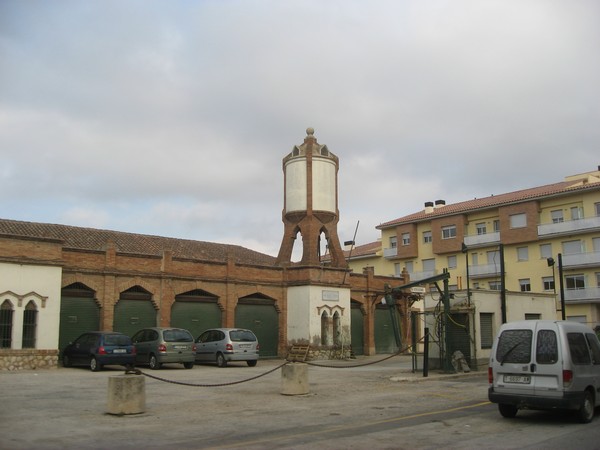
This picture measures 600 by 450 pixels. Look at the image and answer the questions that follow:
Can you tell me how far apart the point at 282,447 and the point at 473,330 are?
46.4 feet

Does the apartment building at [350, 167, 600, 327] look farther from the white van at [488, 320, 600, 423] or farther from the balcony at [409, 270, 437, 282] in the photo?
the white van at [488, 320, 600, 423]

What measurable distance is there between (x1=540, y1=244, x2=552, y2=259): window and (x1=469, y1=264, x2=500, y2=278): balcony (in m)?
3.75

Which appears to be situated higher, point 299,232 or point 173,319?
point 299,232

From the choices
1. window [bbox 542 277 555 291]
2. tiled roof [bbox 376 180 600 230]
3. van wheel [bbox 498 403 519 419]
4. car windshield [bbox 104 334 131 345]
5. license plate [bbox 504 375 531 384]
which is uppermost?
tiled roof [bbox 376 180 600 230]

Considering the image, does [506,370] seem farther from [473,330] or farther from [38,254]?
[38,254]

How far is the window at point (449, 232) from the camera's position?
184 feet

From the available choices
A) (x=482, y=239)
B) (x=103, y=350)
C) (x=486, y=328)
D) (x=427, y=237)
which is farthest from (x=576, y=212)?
(x=103, y=350)

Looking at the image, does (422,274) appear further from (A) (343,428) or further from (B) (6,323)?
(A) (343,428)

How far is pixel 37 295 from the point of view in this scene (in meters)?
23.4

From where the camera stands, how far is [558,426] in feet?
33.9

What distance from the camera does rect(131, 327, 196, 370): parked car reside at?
2297 cm

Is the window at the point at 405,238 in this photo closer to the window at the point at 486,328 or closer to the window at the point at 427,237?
the window at the point at 427,237

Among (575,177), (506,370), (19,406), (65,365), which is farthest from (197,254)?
(575,177)

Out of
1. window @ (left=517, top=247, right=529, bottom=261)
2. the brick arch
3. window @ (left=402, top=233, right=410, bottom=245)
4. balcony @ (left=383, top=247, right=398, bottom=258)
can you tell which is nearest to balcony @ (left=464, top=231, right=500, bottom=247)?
window @ (left=517, top=247, right=529, bottom=261)
